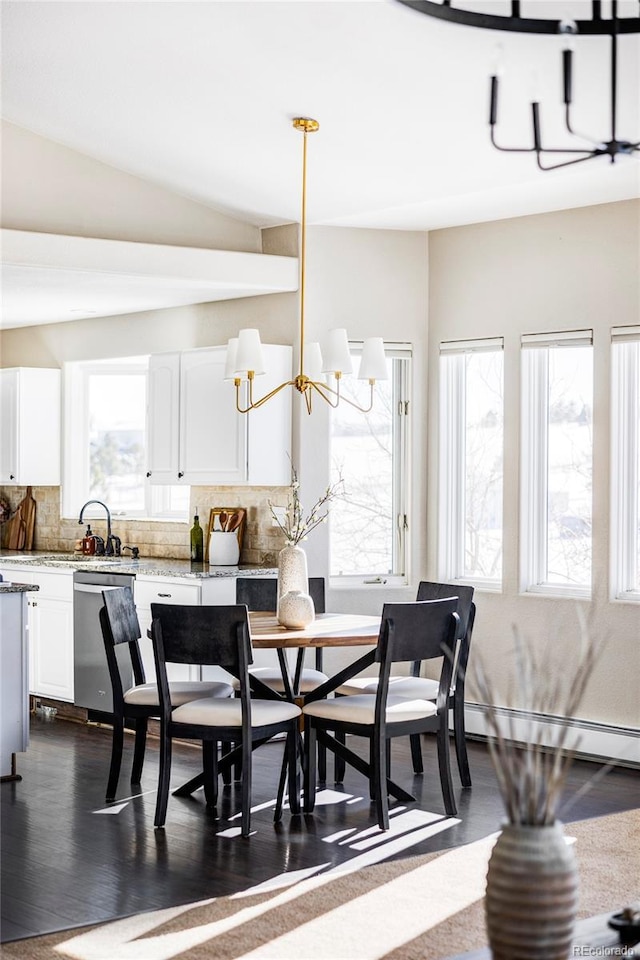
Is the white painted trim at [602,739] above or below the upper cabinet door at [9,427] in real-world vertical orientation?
below

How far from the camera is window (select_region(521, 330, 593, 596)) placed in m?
6.05

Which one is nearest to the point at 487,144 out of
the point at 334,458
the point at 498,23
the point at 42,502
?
the point at 334,458

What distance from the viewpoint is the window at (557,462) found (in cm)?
605

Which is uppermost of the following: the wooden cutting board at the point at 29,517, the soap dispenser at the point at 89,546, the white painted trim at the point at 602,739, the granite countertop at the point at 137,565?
the wooden cutting board at the point at 29,517

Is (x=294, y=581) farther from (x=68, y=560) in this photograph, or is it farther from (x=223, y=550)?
(x=68, y=560)

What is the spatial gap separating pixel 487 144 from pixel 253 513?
103 inches

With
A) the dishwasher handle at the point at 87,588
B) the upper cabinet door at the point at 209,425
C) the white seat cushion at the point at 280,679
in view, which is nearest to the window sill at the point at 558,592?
the white seat cushion at the point at 280,679

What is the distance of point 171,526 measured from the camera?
24.2 ft

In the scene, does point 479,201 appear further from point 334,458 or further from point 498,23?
point 498,23

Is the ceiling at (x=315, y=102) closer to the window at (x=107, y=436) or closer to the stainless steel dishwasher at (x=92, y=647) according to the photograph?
the window at (x=107, y=436)

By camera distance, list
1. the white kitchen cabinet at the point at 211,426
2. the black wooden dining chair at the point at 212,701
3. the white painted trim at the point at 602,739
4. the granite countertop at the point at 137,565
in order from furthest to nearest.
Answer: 1. the white kitchen cabinet at the point at 211,426
2. the granite countertop at the point at 137,565
3. the white painted trim at the point at 602,739
4. the black wooden dining chair at the point at 212,701

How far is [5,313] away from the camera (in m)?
7.57

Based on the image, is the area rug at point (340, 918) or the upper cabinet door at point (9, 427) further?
the upper cabinet door at point (9, 427)

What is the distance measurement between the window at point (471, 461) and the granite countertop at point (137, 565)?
1.08 m
